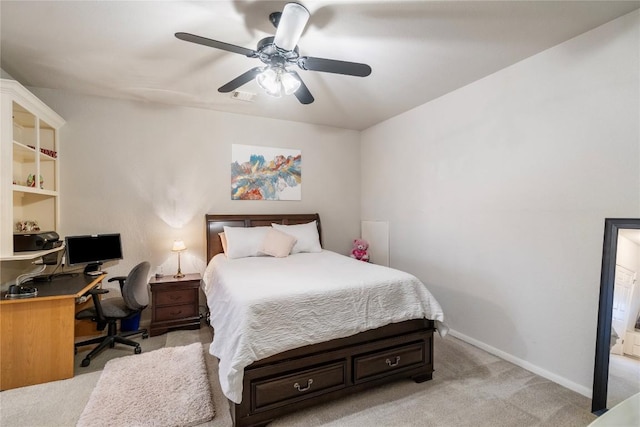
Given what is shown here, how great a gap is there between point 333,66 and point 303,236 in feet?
7.40

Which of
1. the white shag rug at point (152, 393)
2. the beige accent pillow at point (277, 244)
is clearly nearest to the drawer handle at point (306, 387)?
the white shag rug at point (152, 393)

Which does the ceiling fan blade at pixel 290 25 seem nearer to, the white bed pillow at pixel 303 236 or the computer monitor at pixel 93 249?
the white bed pillow at pixel 303 236

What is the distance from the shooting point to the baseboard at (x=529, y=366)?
214cm

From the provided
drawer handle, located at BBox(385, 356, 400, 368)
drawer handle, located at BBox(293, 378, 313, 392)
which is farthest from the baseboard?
drawer handle, located at BBox(293, 378, 313, 392)

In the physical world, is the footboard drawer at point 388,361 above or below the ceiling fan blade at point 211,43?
below

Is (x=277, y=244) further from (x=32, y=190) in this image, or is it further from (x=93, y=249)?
(x=32, y=190)

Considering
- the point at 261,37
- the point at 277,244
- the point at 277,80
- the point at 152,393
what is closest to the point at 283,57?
the point at 277,80

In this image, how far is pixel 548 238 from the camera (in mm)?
2355

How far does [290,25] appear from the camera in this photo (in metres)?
1.66

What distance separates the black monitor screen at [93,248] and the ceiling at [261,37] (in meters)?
1.59

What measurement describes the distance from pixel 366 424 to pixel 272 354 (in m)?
0.75

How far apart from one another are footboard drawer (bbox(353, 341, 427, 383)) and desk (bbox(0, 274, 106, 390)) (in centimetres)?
228

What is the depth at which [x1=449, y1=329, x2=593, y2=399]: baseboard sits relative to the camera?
84.4 inches

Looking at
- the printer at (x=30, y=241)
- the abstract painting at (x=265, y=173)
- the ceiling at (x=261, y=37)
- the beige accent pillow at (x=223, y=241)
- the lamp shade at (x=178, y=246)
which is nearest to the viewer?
the ceiling at (x=261, y=37)
